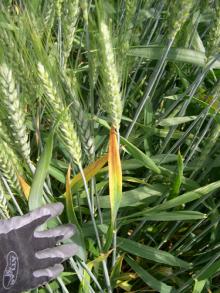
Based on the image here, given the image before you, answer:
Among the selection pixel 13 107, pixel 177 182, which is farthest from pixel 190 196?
pixel 13 107

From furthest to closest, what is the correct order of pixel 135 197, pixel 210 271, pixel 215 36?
pixel 135 197 < pixel 210 271 < pixel 215 36

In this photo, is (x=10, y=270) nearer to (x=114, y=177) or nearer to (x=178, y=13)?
(x=114, y=177)

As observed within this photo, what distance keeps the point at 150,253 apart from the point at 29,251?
36 centimetres

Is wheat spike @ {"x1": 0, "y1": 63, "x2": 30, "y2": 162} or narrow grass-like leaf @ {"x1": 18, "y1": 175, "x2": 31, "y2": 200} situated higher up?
wheat spike @ {"x1": 0, "y1": 63, "x2": 30, "y2": 162}

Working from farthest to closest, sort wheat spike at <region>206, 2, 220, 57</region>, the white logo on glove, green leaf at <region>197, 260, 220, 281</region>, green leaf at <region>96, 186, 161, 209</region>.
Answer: green leaf at <region>96, 186, 161, 209</region> → green leaf at <region>197, 260, 220, 281</region> → wheat spike at <region>206, 2, 220, 57</region> → the white logo on glove

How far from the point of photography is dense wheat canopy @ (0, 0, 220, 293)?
2.55 feet

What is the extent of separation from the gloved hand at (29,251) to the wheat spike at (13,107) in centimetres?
11

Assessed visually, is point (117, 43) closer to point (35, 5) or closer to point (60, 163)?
point (35, 5)

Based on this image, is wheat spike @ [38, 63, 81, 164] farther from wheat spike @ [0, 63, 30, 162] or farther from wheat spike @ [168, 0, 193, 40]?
wheat spike @ [168, 0, 193, 40]

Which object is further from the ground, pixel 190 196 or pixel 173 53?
pixel 173 53

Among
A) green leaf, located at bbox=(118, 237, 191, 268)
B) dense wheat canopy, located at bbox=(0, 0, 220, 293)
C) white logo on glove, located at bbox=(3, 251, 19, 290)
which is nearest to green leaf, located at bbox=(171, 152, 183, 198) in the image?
dense wheat canopy, located at bbox=(0, 0, 220, 293)

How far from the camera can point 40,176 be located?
2.67 ft

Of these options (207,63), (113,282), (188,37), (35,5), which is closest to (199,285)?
(113,282)

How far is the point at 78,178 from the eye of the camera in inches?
37.6
